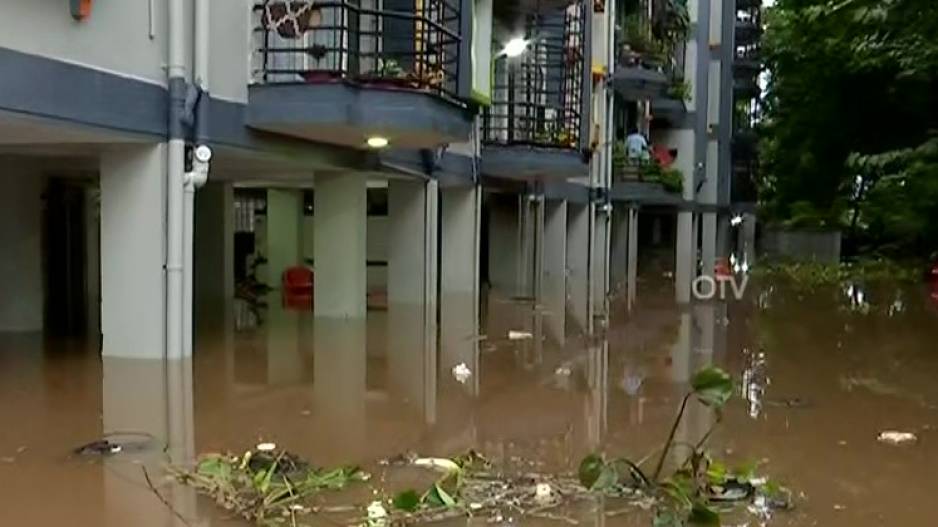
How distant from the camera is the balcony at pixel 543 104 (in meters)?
18.9

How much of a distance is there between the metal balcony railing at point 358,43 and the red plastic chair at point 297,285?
226 inches

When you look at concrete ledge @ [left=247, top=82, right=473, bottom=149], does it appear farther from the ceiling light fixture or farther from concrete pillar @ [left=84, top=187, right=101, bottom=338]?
concrete pillar @ [left=84, top=187, right=101, bottom=338]

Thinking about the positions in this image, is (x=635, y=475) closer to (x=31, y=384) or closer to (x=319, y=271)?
(x=31, y=384)

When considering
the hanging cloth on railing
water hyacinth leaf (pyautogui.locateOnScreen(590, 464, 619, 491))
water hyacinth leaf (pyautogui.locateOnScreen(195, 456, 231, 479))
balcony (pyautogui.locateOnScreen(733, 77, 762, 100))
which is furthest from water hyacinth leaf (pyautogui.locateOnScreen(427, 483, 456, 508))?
balcony (pyautogui.locateOnScreen(733, 77, 762, 100))

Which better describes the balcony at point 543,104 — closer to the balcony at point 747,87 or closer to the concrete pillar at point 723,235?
the concrete pillar at point 723,235

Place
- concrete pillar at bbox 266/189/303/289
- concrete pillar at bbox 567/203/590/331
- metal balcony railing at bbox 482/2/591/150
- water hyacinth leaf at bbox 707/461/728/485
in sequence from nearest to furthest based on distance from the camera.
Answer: water hyacinth leaf at bbox 707/461/728/485 → metal balcony railing at bbox 482/2/591/150 → concrete pillar at bbox 266/189/303/289 → concrete pillar at bbox 567/203/590/331

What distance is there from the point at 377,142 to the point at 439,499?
25.1 feet

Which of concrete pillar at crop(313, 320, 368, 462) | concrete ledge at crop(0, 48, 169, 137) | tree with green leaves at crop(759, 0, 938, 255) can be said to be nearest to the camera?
concrete pillar at crop(313, 320, 368, 462)

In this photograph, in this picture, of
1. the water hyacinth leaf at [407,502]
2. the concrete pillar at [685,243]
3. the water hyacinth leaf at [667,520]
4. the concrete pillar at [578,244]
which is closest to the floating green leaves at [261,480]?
the water hyacinth leaf at [407,502]

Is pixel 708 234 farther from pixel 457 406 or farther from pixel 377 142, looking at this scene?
pixel 457 406

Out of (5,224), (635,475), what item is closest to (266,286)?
(5,224)

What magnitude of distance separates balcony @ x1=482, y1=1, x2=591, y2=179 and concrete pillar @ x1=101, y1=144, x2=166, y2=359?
30.2ft

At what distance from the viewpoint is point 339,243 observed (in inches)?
563

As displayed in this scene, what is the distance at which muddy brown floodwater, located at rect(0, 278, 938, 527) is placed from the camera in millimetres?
6137
